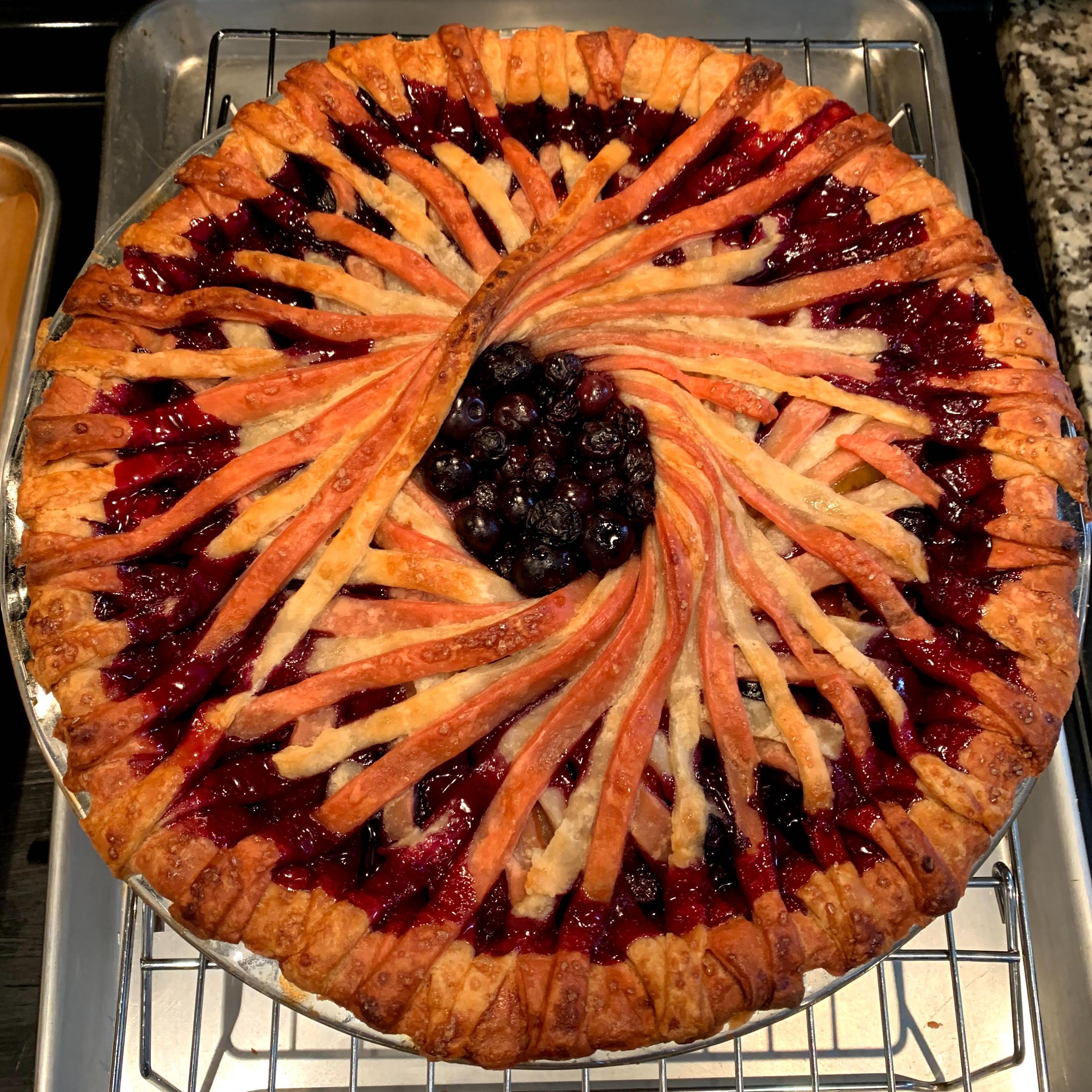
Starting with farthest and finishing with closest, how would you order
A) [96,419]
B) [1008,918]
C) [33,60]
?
[33,60], [1008,918], [96,419]

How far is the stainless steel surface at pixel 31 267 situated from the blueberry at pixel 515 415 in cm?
106

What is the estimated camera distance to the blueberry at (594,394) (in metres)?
1.58

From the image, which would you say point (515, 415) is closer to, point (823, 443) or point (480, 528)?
point (480, 528)

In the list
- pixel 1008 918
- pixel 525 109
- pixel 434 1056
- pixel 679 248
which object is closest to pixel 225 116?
pixel 525 109

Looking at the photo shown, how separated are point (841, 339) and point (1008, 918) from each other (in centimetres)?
117

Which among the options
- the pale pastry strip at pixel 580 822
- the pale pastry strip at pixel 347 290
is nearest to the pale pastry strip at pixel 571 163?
the pale pastry strip at pixel 347 290

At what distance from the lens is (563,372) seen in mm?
1590

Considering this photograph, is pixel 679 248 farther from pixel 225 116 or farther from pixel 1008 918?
pixel 1008 918

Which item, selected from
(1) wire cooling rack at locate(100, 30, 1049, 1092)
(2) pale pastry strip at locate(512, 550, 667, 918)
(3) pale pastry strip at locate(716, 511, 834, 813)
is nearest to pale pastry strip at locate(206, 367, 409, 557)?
(2) pale pastry strip at locate(512, 550, 667, 918)

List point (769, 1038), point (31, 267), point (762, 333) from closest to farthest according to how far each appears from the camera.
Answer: point (762, 333), point (769, 1038), point (31, 267)

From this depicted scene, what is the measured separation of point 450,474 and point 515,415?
0.14m

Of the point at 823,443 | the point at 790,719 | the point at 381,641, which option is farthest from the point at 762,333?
the point at 381,641

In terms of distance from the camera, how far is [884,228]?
1.76m

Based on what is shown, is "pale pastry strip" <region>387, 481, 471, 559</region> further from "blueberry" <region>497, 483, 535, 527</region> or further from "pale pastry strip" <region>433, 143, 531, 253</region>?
"pale pastry strip" <region>433, 143, 531, 253</region>
